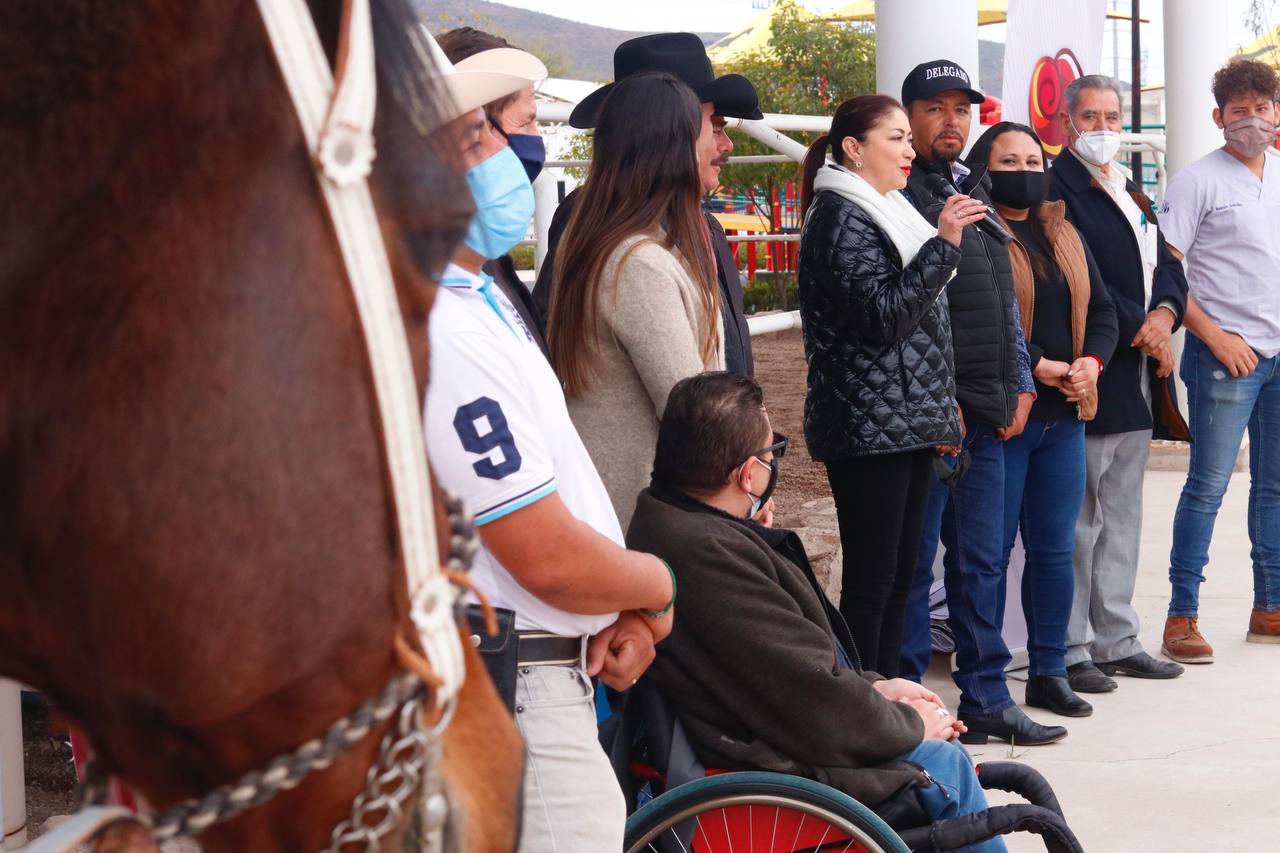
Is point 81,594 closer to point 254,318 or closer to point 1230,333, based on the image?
point 254,318

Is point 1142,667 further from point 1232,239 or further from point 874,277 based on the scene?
point 874,277

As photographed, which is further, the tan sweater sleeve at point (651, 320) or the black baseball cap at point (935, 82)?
the black baseball cap at point (935, 82)

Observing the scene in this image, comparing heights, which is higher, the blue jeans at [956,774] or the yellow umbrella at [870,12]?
the yellow umbrella at [870,12]

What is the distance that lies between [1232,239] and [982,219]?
57.8 inches

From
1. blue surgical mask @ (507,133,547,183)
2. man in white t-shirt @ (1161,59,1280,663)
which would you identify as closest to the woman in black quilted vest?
blue surgical mask @ (507,133,547,183)

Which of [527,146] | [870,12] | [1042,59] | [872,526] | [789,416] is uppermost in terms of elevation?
[870,12]

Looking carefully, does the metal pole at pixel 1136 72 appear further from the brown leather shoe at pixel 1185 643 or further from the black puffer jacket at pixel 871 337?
the black puffer jacket at pixel 871 337

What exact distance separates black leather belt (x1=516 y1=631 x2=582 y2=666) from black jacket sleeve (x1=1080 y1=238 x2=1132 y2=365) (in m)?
3.16

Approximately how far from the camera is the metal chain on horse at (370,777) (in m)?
0.91

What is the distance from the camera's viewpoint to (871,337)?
151 inches

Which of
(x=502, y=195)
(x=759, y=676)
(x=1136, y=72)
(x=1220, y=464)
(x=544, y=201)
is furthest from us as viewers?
(x=1136, y=72)

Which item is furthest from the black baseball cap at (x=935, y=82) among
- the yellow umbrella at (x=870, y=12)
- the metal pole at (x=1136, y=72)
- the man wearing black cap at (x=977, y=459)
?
the yellow umbrella at (x=870, y=12)

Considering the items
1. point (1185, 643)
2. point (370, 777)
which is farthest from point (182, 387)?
point (1185, 643)

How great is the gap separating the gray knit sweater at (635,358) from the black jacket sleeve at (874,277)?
0.93 m
